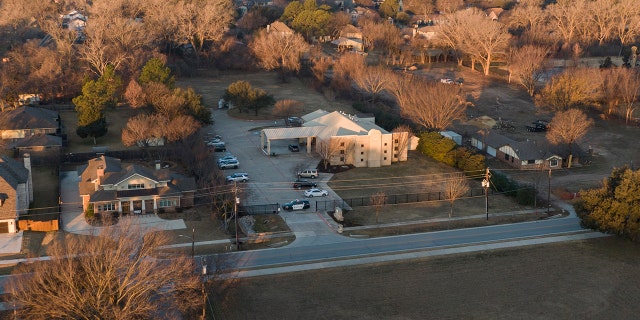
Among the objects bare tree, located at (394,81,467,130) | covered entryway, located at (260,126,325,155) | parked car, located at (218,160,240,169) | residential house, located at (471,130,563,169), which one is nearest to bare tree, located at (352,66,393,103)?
bare tree, located at (394,81,467,130)

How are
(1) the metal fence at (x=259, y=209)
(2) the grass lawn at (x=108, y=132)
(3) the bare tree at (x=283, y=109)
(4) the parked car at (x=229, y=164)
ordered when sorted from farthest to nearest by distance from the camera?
(3) the bare tree at (x=283, y=109) → (2) the grass lawn at (x=108, y=132) → (4) the parked car at (x=229, y=164) → (1) the metal fence at (x=259, y=209)

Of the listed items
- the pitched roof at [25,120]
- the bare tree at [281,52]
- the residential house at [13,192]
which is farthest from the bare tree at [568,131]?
the pitched roof at [25,120]

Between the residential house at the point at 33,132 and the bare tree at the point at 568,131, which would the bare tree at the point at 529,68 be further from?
the residential house at the point at 33,132

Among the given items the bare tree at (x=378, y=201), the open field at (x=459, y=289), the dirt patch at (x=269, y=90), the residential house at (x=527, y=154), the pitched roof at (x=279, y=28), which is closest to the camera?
the open field at (x=459, y=289)

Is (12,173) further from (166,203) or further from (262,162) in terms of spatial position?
(262,162)

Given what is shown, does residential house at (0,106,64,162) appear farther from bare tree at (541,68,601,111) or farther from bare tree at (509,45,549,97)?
bare tree at (509,45,549,97)

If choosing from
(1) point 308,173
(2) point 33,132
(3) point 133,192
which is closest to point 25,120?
(2) point 33,132
